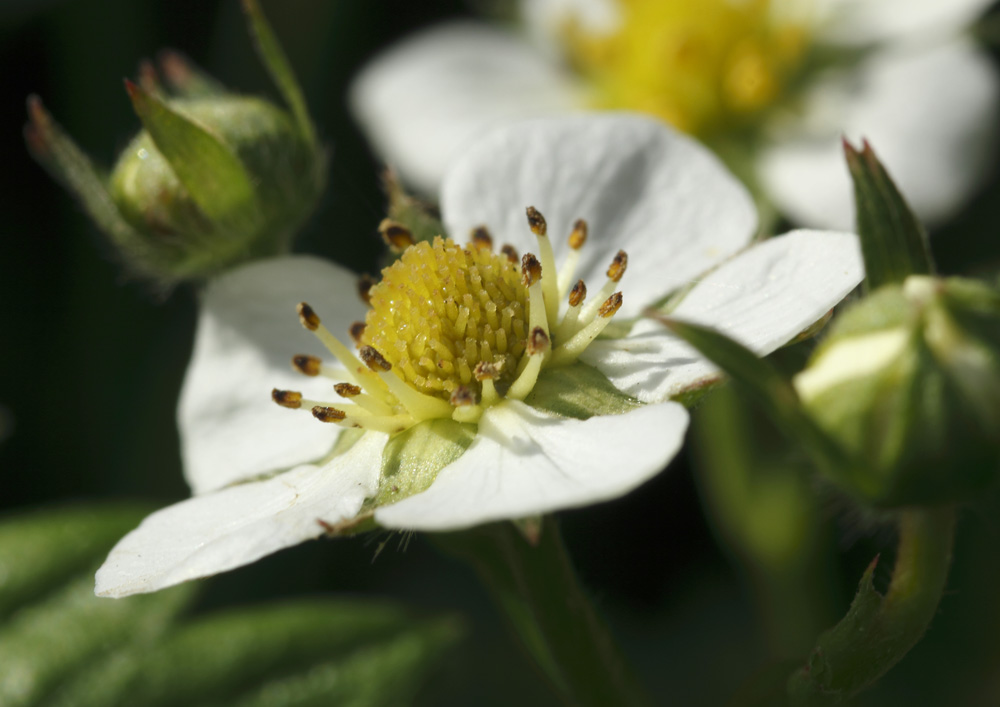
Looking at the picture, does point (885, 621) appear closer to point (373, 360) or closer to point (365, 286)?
point (373, 360)

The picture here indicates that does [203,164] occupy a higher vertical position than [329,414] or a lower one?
higher

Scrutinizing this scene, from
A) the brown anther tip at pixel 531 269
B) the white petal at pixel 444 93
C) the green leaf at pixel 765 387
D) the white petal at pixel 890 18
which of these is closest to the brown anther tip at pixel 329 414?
the brown anther tip at pixel 531 269

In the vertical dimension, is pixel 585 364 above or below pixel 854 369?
below

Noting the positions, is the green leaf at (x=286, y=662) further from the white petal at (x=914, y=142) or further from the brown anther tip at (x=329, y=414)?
the white petal at (x=914, y=142)

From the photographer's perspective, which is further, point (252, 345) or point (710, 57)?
point (710, 57)

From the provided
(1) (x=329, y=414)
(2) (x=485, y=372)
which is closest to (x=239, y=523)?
(1) (x=329, y=414)

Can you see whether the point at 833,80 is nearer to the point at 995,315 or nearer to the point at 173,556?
the point at 995,315

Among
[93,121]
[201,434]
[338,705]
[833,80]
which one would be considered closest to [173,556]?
[201,434]
